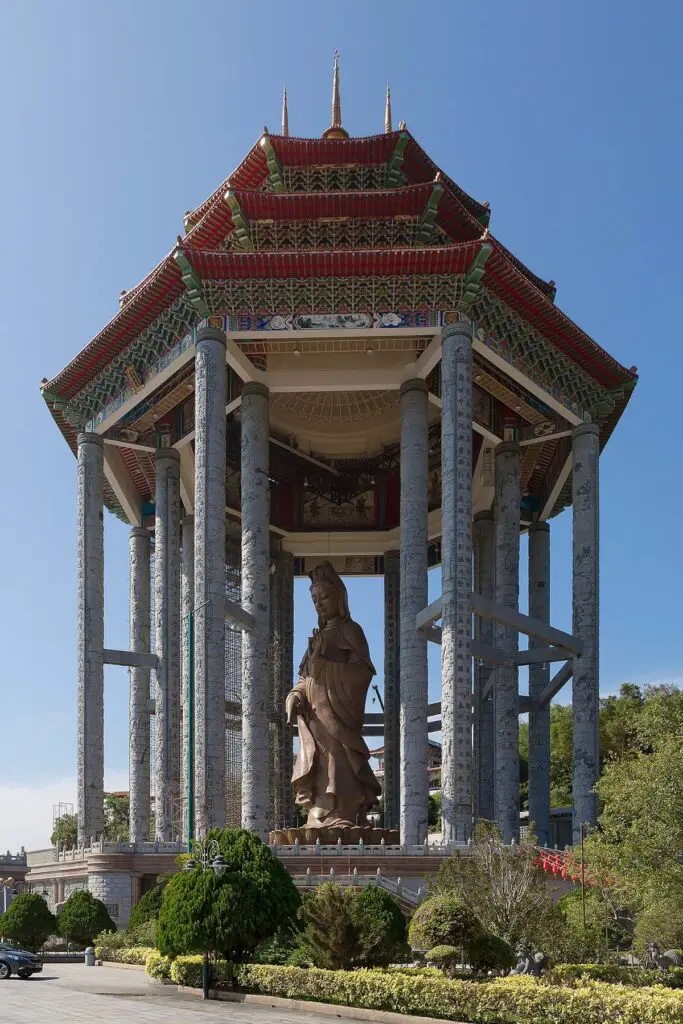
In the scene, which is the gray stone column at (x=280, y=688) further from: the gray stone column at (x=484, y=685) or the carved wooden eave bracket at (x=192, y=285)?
the carved wooden eave bracket at (x=192, y=285)

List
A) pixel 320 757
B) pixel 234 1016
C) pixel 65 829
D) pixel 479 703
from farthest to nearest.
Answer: pixel 65 829, pixel 479 703, pixel 320 757, pixel 234 1016

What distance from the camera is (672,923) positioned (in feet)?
73.3

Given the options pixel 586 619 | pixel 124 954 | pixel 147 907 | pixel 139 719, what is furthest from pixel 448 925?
pixel 139 719

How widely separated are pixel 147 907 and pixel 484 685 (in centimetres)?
2009

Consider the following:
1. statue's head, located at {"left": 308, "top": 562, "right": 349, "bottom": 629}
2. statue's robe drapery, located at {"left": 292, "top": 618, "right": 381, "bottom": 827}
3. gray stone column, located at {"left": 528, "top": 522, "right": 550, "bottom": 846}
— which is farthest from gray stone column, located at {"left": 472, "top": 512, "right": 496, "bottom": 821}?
statue's robe drapery, located at {"left": 292, "top": 618, "right": 381, "bottom": 827}

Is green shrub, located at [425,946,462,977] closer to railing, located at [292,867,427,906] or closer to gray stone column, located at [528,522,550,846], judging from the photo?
railing, located at [292,867,427,906]

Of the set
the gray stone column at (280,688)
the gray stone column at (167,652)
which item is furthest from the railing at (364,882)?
the gray stone column at (280,688)

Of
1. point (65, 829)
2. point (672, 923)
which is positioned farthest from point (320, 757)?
point (65, 829)

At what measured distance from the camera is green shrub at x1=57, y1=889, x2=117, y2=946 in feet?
114

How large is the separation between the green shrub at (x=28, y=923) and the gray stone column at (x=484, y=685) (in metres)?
17.7

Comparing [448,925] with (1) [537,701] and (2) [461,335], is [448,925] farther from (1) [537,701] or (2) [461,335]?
(1) [537,701]

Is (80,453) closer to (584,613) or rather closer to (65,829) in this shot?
(584,613)

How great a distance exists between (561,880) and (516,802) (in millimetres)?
9945

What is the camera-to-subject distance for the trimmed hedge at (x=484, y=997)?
1658 centimetres
